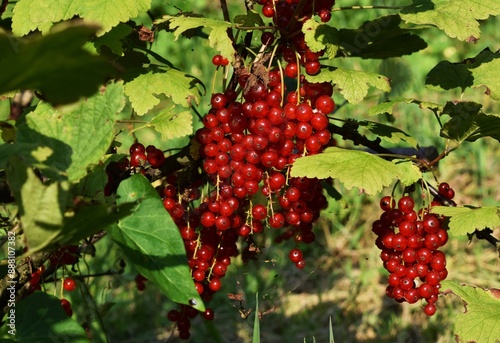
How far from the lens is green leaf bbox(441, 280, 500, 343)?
155 centimetres

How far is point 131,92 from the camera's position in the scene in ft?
5.04

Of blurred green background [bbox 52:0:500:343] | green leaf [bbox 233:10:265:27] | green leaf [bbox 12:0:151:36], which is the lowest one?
blurred green background [bbox 52:0:500:343]

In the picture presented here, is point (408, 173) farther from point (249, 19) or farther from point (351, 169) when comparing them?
point (249, 19)

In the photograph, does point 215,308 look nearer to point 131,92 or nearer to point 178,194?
point 178,194

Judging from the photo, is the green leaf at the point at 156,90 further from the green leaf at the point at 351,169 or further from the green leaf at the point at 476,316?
the green leaf at the point at 476,316

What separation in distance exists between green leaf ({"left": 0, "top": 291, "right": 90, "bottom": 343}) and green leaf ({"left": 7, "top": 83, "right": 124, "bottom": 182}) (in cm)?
32

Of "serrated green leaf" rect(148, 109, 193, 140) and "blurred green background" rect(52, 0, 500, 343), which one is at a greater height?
"serrated green leaf" rect(148, 109, 193, 140)

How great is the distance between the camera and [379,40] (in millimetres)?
1822

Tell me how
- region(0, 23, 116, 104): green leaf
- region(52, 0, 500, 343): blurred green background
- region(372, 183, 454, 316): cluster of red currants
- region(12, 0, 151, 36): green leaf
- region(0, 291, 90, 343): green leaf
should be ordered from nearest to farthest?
→ 1. region(0, 23, 116, 104): green leaf
2. region(0, 291, 90, 343): green leaf
3. region(12, 0, 151, 36): green leaf
4. region(372, 183, 454, 316): cluster of red currants
5. region(52, 0, 500, 343): blurred green background

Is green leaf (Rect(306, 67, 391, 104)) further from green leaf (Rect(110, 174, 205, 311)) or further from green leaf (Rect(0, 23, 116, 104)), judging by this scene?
green leaf (Rect(0, 23, 116, 104))

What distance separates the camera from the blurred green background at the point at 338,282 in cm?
276

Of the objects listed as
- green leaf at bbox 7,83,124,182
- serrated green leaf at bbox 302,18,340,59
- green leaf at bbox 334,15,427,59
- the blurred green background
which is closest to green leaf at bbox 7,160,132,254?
green leaf at bbox 7,83,124,182

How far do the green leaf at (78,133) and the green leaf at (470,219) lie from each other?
76cm

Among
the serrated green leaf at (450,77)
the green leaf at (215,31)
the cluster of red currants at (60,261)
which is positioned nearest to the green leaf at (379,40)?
the serrated green leaf at (450,77)
